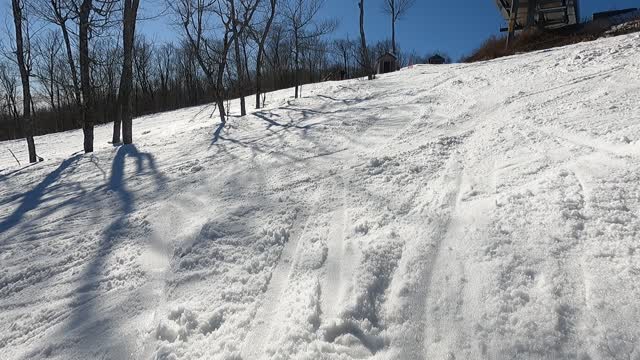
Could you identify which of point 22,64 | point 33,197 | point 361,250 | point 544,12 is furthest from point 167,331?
point 544,12

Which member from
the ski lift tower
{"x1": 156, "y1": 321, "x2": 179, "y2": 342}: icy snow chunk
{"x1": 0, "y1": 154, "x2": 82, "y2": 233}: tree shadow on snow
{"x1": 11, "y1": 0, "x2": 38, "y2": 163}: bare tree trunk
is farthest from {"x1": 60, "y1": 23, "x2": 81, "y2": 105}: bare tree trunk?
the ski lift tower

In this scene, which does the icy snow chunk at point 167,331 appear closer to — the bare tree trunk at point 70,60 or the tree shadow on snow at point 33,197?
the tree shadow on snow at point 33,197

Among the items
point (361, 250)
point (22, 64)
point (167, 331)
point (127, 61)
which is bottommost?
point (167, 331)

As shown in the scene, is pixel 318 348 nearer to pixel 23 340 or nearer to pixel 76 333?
pixel 76 333

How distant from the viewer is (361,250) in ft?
8.77

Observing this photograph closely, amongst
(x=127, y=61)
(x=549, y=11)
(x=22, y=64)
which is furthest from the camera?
(x=549, y=11)

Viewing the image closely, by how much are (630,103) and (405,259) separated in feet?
13.4

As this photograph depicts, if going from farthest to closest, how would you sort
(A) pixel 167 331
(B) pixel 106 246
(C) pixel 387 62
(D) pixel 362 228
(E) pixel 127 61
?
(C) pixel 387 62 → (E) pixel 127 61 → (B) pixel 106 246 → (D) pixel 362 228 → (A) pixel 167 331

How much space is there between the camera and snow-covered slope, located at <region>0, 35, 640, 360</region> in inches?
76.1

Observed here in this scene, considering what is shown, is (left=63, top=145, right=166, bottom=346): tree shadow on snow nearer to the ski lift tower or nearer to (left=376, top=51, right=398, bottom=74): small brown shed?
the ski lift tower

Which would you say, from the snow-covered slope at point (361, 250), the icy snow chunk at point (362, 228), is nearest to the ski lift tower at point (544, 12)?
the snow-covered slope at point (361, 250)

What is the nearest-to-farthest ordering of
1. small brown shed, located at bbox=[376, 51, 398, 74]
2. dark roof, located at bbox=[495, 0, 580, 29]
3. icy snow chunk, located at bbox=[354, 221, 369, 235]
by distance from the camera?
icy snow chunk, located at bbox=[354, 221, 369, 235] → dark roof, located at bbox=[495, 0, 580, 29] → small brown shed, located at bbox=[376, 51, 398, 74]

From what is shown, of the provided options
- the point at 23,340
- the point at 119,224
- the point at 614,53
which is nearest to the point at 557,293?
the point at 23,340

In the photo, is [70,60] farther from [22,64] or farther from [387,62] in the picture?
[387,62]
